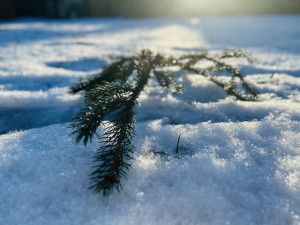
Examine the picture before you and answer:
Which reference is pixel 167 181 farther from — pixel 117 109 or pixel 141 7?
pixel 141 7

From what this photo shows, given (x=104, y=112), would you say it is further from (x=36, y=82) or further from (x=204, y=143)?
(x=36, y=82)

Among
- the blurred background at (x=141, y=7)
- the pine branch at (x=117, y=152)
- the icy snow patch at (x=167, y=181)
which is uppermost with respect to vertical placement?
the blurred background at (x=141, y=7)

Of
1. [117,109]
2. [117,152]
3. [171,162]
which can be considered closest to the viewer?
[117,152]

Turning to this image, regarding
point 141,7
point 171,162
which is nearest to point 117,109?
point 171,162

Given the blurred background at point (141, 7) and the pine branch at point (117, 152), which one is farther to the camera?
the blurred background at point (141, 7)

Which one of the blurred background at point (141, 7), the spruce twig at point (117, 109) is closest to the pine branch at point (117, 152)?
the spruce twig at point (117, 109)

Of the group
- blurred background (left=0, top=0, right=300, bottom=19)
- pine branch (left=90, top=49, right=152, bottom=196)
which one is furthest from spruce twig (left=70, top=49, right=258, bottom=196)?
blurred background (left=0, top=0, right=300, bottom=19)

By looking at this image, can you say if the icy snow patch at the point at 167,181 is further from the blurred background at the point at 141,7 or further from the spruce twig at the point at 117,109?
the blurred background at the point at 141,7

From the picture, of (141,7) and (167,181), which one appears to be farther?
(141,7)
